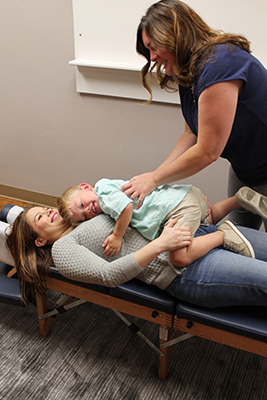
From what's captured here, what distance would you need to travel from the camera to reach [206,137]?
129 cm

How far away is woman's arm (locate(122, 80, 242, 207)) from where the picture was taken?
3.97 ft

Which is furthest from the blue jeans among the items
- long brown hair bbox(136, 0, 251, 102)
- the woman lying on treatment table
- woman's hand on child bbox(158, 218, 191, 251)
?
long brown hair bbox(136, 0, 251, 102)

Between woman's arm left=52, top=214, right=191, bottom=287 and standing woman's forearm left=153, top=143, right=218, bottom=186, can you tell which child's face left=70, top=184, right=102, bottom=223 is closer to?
woman's arm left=52, top=214, right=191, bottom=287

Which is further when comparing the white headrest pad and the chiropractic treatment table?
the white headrest pad

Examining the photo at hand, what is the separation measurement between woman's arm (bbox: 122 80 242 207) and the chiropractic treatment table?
0.40 metres

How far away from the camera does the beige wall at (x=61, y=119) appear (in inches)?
92.7

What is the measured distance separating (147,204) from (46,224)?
1.58 ft

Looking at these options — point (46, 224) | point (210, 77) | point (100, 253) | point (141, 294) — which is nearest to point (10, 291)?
point (46, 224)

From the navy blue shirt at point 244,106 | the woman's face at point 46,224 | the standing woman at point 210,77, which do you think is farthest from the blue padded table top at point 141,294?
the navy blue shirt at point 244,106

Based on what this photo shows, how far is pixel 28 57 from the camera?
2557 mm

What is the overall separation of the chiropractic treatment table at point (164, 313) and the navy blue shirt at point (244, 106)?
58cm

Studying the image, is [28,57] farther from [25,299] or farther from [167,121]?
A: [25,299]

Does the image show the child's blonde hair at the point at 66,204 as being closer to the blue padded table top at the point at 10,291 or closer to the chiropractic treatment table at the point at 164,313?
the chiropractic treatment table at the point at 164,313

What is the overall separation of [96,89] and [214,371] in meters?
1.85
